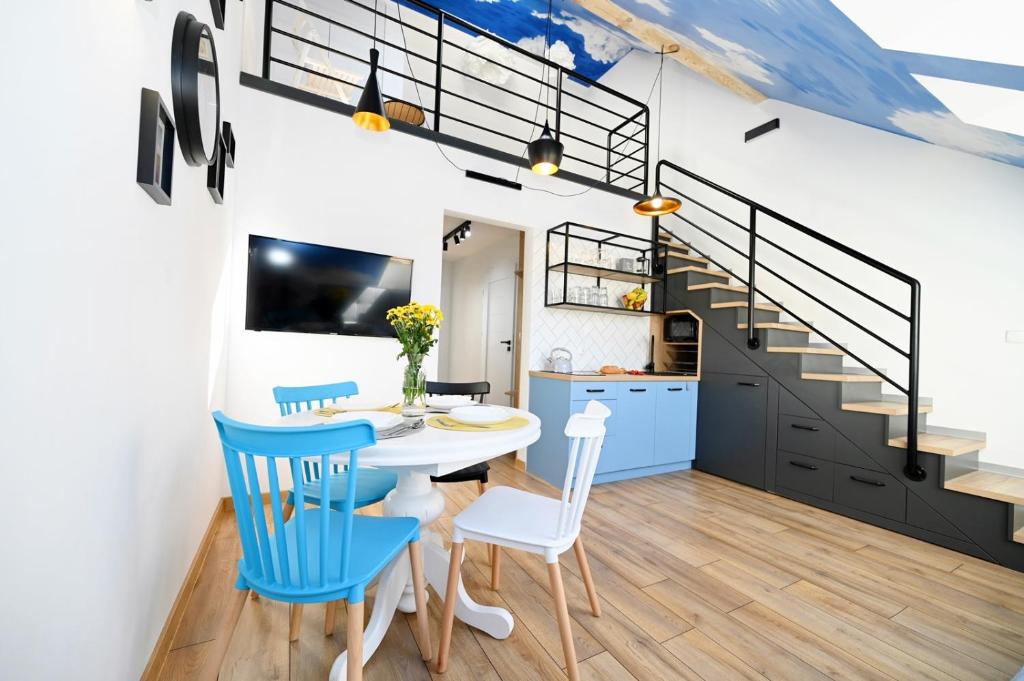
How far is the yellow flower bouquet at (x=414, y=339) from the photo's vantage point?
170cm

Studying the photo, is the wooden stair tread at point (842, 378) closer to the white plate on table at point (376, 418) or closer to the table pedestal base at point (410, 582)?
the table pedestal base at point (410, 582)

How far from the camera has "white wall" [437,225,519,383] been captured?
614 cm

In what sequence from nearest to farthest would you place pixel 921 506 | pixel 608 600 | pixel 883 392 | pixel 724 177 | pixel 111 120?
pixel 111 120 → pixel 608 600 → pixel 921 506 → pixel 883 392 → pixel 724 177

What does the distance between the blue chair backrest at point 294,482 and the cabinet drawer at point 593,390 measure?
249cm

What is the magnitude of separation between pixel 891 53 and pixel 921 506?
2.76 metres

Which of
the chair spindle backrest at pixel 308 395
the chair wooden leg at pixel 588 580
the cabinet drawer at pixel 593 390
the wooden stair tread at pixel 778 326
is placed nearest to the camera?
the chair wooden leg at pixel 588 580

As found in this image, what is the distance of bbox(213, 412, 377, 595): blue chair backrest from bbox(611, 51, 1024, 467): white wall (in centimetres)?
444

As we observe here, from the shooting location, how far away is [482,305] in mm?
6684

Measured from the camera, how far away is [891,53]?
2.34 m

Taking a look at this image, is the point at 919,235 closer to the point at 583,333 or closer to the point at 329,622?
the point at 583,333

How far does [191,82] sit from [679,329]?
168 inches

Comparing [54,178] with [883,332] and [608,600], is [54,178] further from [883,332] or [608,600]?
[883,332]

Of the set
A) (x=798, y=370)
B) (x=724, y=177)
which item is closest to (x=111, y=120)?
(x=798, y=370)

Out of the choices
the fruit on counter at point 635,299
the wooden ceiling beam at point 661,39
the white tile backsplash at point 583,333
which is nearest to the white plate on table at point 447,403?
the white tile backsplash at point 583,333
